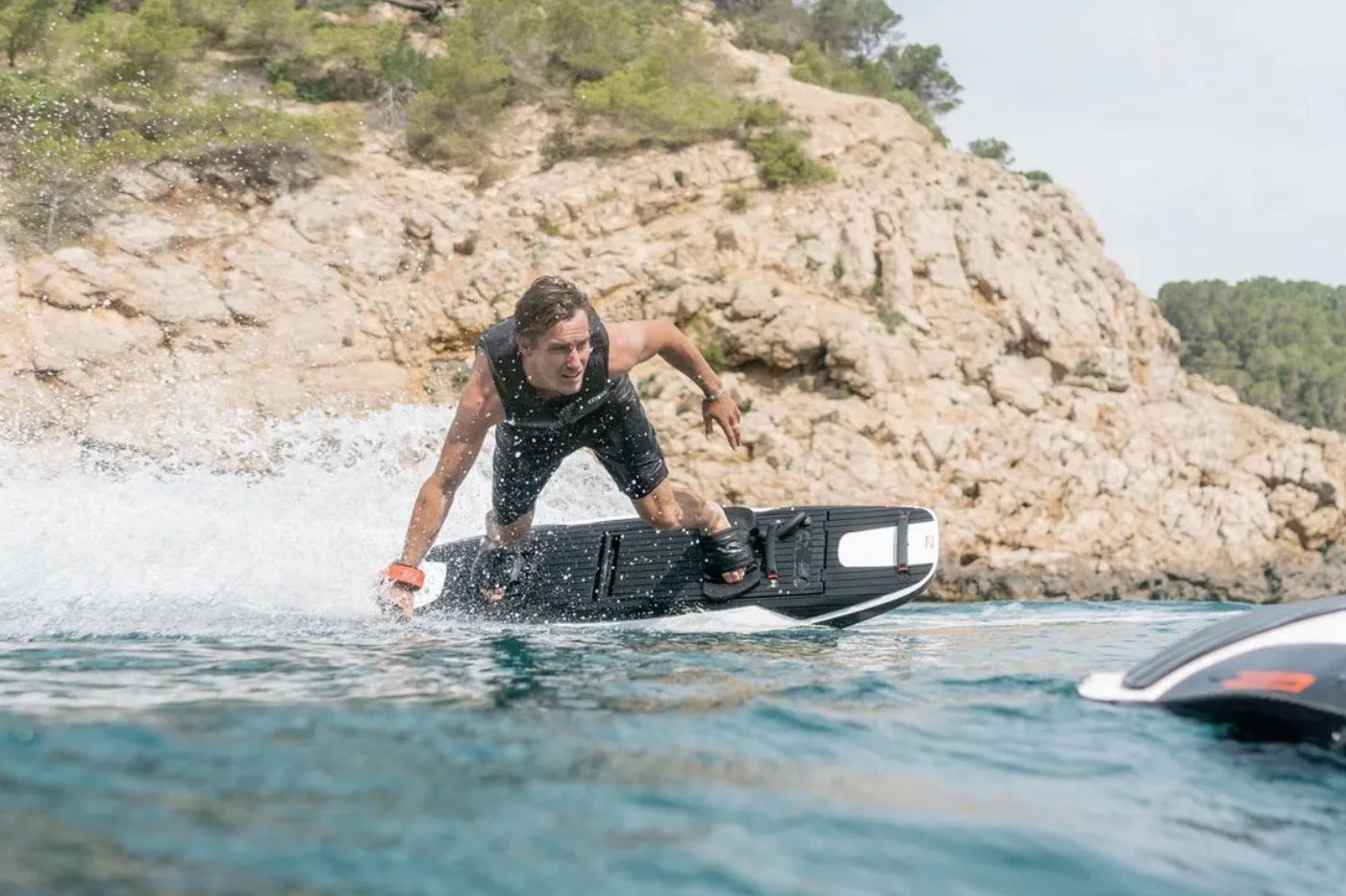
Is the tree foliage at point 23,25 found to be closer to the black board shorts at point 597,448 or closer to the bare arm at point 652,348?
the black board shorts at point 597,448

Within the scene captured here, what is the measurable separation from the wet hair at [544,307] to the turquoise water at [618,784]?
4.82ft

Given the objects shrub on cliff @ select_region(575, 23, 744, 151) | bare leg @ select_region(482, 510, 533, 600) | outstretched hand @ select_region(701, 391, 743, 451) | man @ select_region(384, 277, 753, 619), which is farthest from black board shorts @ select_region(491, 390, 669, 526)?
shrub on cliff @ select_region(575, 23, 744, 151)

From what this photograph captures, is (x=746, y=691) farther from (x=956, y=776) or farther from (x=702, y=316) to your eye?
(x=702, y=316)

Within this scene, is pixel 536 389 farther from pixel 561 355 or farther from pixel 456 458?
pixel 456 458

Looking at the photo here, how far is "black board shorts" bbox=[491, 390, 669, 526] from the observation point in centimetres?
562

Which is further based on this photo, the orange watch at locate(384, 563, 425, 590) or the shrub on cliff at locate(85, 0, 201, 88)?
the shrub on cliff at locate(85, 0, 201, 88)

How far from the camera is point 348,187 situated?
17.8 meters

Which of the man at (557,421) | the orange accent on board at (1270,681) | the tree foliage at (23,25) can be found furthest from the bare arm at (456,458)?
the tree foliage at (23,25)

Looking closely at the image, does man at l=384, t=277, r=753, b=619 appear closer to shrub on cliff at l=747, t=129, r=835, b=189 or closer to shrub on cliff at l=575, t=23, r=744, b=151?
shrub on cliff at l=747, t=129, r=835, b=189

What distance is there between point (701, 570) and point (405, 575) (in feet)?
6.05

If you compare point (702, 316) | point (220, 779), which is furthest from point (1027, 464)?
point (220, 779)

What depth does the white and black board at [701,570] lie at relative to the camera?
6.34m

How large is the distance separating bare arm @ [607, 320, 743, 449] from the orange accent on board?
2772mm

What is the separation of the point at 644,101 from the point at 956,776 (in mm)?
18417
